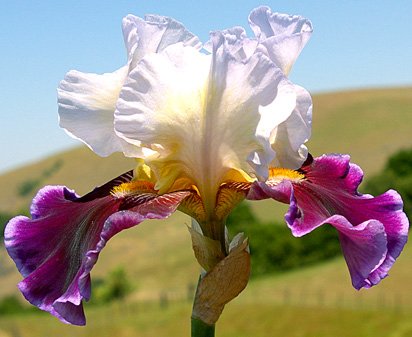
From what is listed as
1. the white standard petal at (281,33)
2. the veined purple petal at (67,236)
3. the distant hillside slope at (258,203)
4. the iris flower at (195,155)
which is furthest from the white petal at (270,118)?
the distant hillside slope at (258,203)

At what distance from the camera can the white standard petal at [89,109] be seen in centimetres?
265

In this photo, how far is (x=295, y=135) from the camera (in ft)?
8.16

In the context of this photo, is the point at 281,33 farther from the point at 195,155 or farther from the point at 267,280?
the point at 267,280

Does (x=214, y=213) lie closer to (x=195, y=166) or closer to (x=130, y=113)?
(x=195, y=166)

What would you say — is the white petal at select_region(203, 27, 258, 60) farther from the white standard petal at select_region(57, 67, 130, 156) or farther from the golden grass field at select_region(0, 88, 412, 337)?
the golden grass field at select_region(0, 88, 412, 337)

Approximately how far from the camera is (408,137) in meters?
82.0

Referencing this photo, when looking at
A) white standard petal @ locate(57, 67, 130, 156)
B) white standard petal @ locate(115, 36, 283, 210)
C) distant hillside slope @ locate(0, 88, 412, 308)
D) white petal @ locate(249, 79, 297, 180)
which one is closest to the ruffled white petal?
white standard petal @ locate(57, 67, 130, 156)

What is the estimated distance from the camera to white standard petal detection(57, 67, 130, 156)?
2.65 m

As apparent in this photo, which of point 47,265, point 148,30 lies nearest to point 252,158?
point 148,30

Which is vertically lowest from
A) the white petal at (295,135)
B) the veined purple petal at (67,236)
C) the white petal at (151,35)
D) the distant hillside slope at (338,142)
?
the distant hillside slope at (338,142)

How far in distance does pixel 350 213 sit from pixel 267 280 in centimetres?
5552

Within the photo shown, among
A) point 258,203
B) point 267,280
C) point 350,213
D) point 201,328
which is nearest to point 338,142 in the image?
point 258,203

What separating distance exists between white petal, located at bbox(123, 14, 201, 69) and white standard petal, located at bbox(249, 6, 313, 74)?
23cm

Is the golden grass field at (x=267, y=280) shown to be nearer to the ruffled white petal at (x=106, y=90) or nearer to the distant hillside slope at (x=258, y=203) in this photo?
the distant hillside slope at (x=258, y=203)
